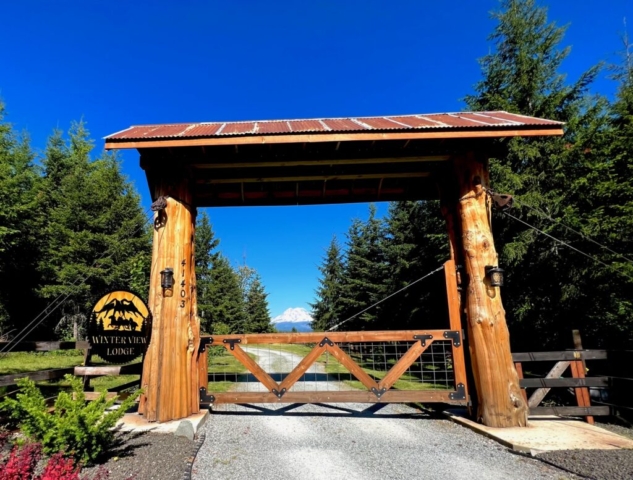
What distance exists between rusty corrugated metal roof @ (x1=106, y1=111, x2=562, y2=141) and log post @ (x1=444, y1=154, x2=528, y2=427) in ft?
2.25

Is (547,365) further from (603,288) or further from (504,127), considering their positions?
(504,127)

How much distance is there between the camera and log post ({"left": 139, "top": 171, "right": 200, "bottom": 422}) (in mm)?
4676

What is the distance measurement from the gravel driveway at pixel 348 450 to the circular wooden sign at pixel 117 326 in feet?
5.40

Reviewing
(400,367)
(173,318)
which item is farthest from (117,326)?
(400,367)

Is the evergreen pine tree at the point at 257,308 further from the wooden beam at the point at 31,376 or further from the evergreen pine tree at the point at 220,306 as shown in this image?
the wooden beam at the point at 31,376

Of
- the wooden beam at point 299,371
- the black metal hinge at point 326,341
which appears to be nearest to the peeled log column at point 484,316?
the black metal hinge at point 326,341

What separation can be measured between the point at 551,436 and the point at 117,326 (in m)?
5.98

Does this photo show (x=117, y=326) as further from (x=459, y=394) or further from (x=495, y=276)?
(x=495, y=276)

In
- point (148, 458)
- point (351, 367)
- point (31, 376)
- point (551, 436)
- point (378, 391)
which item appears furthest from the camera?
point (351, 367)

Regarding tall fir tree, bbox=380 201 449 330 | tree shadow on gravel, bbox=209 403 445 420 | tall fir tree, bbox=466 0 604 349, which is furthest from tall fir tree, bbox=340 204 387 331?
tree shadow on gravel, bbox=209 403 445 420

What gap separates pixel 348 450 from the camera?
3.97 m

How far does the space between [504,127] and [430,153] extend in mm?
1070

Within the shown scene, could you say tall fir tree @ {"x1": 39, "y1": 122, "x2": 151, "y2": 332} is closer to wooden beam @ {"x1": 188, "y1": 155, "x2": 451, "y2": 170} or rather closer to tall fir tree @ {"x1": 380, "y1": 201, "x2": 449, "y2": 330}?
tall fir tree @ {"x1": 380, "y1": 201, "x2": 449, "y2": 330}

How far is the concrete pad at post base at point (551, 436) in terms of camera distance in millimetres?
3801
